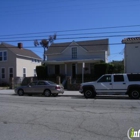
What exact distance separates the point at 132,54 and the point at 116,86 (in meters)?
12.7

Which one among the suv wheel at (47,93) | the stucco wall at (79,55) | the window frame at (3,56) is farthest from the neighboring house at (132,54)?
the window frame at (3,56)

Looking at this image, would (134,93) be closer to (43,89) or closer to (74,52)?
(43,89)

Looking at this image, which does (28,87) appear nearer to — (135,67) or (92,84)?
(92,84)

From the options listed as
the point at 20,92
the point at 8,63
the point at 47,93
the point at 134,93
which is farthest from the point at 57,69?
the point at 134,93

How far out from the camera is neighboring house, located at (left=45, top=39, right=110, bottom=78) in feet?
114

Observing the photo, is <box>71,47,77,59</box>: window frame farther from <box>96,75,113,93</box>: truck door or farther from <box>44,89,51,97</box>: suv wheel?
<box>96,75,113,93</box>: truck door

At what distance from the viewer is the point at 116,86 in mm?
16984

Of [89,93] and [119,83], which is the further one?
[89,93]

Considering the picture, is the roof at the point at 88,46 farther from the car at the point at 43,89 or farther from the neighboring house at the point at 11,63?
the car at the point at 43,89

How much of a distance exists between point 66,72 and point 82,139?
29.9 meters

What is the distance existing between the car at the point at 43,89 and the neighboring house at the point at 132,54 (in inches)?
479

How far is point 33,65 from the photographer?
42.8 meters

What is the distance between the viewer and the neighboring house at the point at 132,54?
28.1m

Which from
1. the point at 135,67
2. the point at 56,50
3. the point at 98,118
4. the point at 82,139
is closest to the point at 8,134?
the point at 82,139
